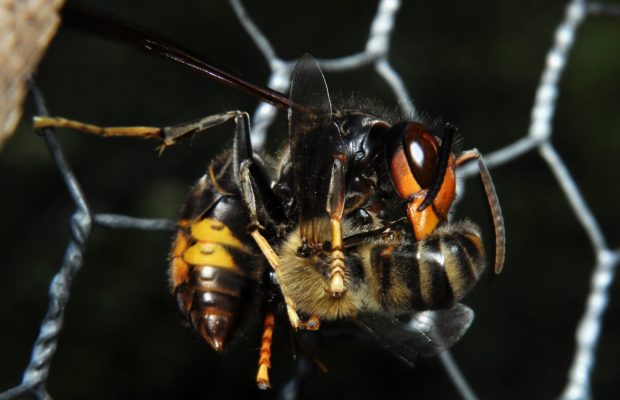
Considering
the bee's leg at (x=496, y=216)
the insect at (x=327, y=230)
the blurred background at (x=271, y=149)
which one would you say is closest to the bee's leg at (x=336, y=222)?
the insect at (x=327, y=230)

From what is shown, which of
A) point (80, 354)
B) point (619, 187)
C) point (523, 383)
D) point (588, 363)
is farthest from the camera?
point (619, 187)

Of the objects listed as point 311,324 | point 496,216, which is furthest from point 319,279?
point 496,216

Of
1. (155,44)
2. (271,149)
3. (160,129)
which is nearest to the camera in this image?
(155,44)

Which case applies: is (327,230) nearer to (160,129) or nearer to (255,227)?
(255,227)

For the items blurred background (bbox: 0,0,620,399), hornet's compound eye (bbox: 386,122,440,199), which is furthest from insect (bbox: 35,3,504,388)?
blurred background (bbox: 0,0,620,399)

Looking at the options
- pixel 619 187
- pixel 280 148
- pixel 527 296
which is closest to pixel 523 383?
pixel 527 296

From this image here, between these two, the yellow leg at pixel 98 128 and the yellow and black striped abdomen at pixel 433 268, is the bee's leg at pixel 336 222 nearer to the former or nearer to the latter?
the yellow and black striped abdomen at pixel 433 268

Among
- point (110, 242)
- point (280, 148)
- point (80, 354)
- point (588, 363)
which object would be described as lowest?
point (80, 354)

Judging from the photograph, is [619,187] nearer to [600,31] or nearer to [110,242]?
[600,31]
